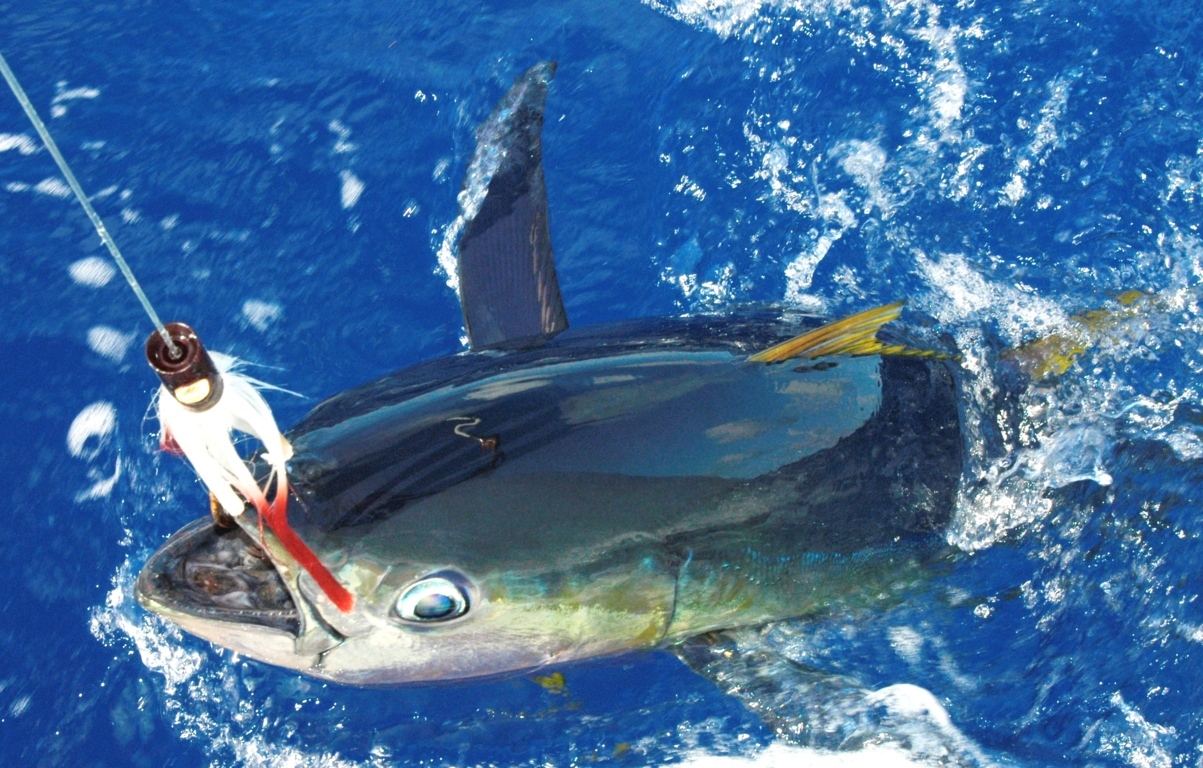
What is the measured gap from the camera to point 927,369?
332 cm

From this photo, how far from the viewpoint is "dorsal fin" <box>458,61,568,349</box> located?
378 centimetres

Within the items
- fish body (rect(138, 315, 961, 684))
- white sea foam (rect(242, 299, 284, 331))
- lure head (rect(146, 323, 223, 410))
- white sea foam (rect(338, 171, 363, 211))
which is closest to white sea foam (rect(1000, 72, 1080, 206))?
fish body (rect(138, 315, 961, 684))

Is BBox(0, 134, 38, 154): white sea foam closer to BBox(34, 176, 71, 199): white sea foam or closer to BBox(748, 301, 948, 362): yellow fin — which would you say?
BBox(34, 176, 71, 199): white sea foam

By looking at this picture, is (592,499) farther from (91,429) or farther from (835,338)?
(91,429)

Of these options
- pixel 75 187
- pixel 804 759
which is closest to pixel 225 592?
pixel 75 187

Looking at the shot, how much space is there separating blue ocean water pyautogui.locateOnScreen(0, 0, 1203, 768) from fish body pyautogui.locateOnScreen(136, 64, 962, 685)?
268 millimetres

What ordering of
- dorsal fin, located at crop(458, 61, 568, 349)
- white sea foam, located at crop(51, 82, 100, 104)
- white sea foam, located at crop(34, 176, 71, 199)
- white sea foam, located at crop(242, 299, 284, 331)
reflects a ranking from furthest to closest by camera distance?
white sea foam, located at crop(51, 82, 100, 104), white sea foam, located at crop(34, 176, 71, 199), white sea foam, located at crop(242, 299, 284, 331), dorsal fin, located at crop(458, 61, 568, 349)

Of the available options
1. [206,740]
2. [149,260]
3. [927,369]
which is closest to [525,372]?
[927,369]

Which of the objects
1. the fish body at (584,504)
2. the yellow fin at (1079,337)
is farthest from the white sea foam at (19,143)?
the yellow fin at (1079,337)

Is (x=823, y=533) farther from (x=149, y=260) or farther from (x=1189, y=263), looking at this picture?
(x=149, y=260)

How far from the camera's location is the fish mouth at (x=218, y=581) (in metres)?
2.47

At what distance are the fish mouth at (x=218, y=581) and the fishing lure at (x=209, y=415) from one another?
192 millimetres

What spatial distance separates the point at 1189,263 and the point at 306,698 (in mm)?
4150

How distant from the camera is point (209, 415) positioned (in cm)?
201
